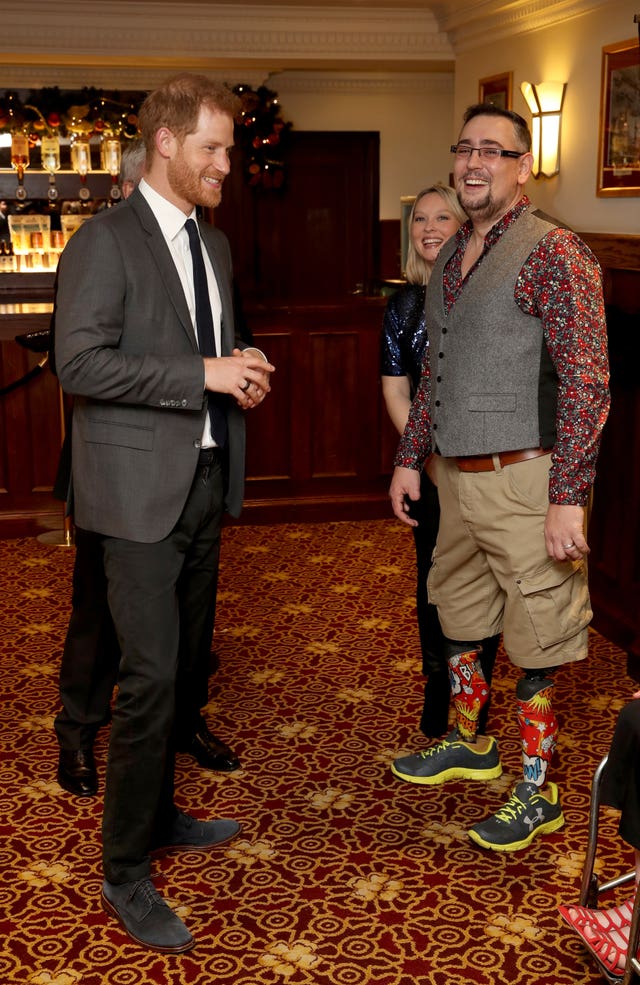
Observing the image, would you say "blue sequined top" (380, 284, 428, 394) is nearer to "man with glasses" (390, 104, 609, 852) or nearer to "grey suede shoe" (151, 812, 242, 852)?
"man with glasses" (390, 104, 609, 852)

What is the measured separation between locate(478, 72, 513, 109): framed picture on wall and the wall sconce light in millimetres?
656

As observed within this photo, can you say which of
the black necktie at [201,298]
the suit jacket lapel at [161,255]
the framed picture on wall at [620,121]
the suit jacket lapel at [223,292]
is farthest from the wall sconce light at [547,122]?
the suit jacket lapel at [161,255]

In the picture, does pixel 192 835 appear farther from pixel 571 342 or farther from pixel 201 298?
pixel 571 342

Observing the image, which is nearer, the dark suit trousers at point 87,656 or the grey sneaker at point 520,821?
the grey sneaker at point 520,821

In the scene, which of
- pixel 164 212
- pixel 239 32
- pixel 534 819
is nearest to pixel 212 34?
pixel 239 32

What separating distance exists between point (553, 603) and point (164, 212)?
1.42 m

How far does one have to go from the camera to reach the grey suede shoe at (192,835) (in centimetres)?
304

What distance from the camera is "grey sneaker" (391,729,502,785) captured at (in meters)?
3.45

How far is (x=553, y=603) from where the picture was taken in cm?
291

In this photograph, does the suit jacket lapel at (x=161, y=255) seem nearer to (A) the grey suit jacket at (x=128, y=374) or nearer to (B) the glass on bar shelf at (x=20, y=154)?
(A) the grey suit jacket at (x=128, y=374)

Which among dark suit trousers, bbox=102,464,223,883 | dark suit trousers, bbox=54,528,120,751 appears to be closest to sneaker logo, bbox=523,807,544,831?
dark suit trousers, bbox=102,464,223,883

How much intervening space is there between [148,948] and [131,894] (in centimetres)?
13

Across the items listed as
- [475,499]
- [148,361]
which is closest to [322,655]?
[475,499]

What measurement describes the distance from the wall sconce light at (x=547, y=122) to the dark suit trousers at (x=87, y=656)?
4.29 metres
